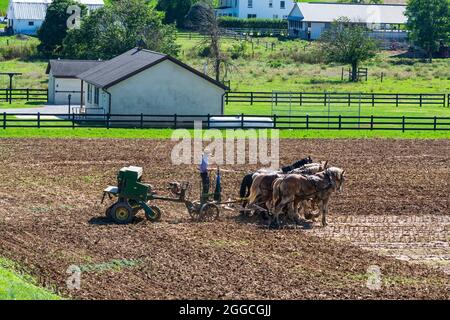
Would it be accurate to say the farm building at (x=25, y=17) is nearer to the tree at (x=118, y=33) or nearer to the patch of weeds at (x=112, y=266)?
the tree at (x=118, y=33)

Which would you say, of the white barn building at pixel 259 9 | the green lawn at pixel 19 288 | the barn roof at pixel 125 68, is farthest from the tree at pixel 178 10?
the green lawn at pixel 19 288

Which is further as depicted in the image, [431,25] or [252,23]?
[252,23]

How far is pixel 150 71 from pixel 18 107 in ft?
33.9

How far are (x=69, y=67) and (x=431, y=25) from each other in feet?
144

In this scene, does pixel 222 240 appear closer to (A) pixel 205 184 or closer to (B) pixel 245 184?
(A) pixel 205 184

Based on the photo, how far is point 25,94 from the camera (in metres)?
58.8

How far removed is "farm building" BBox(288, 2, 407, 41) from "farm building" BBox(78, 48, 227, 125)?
61.4 meters

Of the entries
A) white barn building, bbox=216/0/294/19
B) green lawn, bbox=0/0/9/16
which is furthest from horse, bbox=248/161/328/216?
green lawn, bbox=0/0/9/16

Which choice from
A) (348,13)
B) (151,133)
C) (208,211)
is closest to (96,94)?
(151,133)

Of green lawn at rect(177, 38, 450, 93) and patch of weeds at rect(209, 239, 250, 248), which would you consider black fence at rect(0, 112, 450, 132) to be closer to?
green lawn at rect(177, 38, 450, 93)
